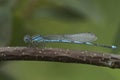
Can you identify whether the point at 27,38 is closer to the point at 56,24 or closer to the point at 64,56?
the point at 56,24

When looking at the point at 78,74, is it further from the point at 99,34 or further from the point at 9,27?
the point at 9,27

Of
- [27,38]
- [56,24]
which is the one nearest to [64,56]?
[27,38]

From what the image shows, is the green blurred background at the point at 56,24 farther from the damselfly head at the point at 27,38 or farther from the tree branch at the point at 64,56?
the tree branch at the point at 64,56

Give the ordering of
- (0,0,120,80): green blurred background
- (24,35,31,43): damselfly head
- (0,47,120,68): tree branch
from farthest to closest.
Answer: (0,0,120,80): green blurred background → (24,35,31,43): damselfly head → (0,47,120,68): tree branch

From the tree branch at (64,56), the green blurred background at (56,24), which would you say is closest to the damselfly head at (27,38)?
the green blurred background at (56,24)

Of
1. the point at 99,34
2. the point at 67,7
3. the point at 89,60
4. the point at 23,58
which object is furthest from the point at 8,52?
the point at 99,34

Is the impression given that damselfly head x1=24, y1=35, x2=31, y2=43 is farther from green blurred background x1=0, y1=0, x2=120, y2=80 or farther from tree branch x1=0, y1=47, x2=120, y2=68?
tree branch x1=0, y1=47, x2=120, y2=68

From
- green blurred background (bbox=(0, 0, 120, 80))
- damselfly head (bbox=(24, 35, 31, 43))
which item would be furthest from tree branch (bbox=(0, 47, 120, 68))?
green blurred background (bbox=(0, 0, 120, 80))
